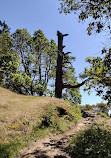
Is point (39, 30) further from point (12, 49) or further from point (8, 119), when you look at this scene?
point (8, 119)

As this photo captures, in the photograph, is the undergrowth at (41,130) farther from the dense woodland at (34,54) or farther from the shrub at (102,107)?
the shrub at (102,107)

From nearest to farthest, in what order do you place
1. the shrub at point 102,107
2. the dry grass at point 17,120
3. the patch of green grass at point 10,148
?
the patch of green grass at point 10,148 → the dry grass at point 17,120 → the shrub at point 102,107

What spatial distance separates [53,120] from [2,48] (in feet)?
53.0

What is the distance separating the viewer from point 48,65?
63.6 ft

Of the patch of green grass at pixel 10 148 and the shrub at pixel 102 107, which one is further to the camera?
the shrub at pixel 102 107

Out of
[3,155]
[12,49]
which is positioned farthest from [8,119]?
[12,49]

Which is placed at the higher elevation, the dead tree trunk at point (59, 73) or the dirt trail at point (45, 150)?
the dead tree trunk at point (59, 73)

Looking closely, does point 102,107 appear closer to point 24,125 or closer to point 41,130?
point 41,130

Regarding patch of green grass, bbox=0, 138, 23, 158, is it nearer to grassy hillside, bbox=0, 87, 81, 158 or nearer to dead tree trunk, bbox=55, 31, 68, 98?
grassy hillside, bbox=0, 87, 81, 158

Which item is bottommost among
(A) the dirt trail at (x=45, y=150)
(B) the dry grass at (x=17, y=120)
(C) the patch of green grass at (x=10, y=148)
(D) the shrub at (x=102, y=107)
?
(D) the shrub at (x=102, y=107)

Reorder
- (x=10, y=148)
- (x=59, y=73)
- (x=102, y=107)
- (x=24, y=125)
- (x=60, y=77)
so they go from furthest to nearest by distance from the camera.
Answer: (x=102, y=107)
(x=59, y=73)
(x=60, y=77)
(x=24, y=125)
(x=10, y=148)

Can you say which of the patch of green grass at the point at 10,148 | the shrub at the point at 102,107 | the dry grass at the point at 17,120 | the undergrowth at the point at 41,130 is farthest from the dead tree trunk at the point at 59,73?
the shrub at the point at 102,107

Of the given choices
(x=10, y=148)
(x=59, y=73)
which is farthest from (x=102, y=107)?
(x=10, y=148)

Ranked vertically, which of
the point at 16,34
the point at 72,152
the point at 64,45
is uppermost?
the point at 16,34
